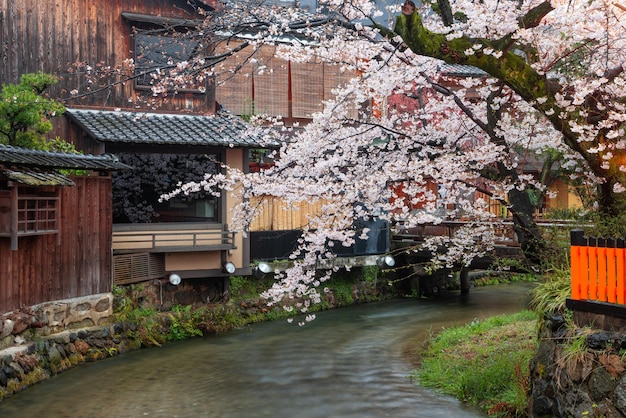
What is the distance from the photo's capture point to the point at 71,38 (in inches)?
738

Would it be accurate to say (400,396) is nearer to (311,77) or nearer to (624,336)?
(624,336)

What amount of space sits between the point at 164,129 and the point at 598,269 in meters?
13.2

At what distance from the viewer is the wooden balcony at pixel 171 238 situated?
728 inches

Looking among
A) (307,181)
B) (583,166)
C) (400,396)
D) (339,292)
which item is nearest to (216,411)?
(400,396)

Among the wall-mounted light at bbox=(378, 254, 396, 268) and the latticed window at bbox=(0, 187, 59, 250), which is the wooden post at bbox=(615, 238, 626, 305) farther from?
the wall-mounted light at bbox=(378, 254, 396, 268)

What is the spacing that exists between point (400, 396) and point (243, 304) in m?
8.69

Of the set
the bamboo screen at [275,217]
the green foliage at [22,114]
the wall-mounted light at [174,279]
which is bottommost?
the wall-mounted light at [174,279]

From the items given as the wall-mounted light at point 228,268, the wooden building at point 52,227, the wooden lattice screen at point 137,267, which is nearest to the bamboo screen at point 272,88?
the wall-mounted light at point 228,268

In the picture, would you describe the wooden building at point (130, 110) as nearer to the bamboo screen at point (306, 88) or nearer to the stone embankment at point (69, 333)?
the stone embankment at point (69, 333)

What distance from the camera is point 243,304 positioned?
20672 mm

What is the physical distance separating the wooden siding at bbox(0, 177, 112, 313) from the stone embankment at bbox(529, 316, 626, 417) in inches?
387

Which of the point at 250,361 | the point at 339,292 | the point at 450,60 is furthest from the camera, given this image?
the point at 339,292

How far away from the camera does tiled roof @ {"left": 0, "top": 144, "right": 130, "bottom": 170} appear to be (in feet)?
41.3

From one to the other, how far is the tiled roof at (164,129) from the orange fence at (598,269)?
10055mm
